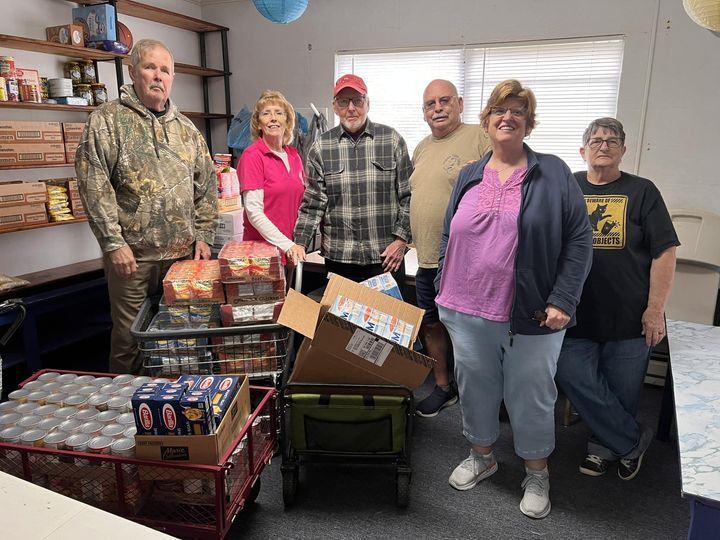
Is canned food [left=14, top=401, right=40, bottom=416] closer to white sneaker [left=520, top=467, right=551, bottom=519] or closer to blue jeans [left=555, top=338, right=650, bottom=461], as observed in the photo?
white sneaker [left=520, top=467, right=551, bottom=519]

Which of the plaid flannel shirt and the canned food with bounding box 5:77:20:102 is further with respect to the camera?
the canned food with bounding box 5:77:20:102

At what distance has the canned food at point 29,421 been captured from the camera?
1.63 meters

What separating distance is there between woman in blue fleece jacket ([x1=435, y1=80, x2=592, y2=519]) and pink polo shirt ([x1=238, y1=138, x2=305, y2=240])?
1050 mm

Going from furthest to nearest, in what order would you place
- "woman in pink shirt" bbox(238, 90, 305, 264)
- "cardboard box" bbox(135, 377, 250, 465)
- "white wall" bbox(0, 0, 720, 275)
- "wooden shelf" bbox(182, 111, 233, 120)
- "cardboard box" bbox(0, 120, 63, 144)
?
"wooden shelf" bbox(182, 111, 233, 120) < "white wall" bbox(0, 0, 720, 275) < "cardboard box" bbox(0, 120, 63, 144) < "woman in pink shirt" bbox(238, 90, 305, 264) < "cardboard box" bbox(135, 377, 250, 465)

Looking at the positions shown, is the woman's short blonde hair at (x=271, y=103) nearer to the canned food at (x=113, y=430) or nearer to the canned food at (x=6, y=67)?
the canned food at (x=6, y=67)

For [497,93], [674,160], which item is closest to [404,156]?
[497,93]

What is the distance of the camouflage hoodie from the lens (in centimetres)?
212

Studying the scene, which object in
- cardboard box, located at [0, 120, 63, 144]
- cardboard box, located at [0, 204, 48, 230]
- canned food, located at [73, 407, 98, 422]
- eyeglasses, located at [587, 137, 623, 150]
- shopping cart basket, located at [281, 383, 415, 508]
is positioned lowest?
shopping cart basket, located at [281, 383, 415, 508]

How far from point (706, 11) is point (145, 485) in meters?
2.49

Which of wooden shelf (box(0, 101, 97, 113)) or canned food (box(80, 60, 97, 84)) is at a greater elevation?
canned food (box(80, 60, 97, 84))

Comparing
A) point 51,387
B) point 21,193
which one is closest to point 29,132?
point 21,193

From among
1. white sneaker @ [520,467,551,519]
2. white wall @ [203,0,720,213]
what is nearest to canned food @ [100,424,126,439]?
white sneaker @ [520,467,551,519]

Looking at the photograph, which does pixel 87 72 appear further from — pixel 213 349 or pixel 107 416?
pixel 107 416

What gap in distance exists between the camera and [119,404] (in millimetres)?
1740
